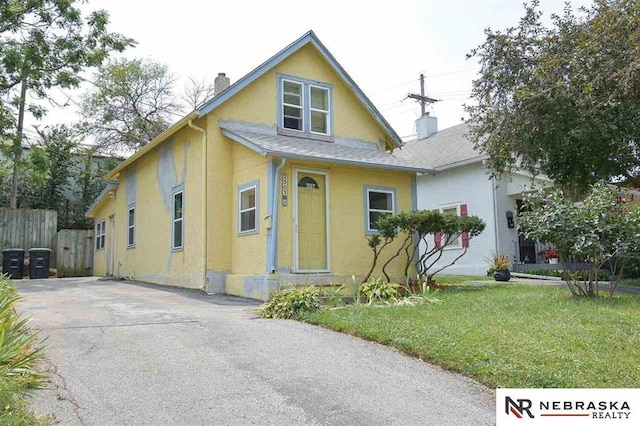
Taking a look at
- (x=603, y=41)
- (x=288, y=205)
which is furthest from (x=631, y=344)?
(x=603, y=41)

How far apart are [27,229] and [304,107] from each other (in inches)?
577

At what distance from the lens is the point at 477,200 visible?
20.0m

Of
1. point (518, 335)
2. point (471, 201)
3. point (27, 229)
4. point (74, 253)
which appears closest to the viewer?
point (518, 335)

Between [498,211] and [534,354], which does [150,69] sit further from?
[534,354]

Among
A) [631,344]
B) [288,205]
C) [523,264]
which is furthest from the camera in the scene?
[523,264]

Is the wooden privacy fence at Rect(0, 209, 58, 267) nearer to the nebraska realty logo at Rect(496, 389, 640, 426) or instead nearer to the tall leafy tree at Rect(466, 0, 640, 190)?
the tall leafy tree at Rect(466, 0, 640, 190)

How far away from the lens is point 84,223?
2719cm

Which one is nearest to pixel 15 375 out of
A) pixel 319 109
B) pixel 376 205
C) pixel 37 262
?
pixel 376 205

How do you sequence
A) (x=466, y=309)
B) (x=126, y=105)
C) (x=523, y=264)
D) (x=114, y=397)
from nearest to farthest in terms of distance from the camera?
(x=114, y=397) < (x=466, y=309) < (x=523, y=264) < (x=126, y=105)

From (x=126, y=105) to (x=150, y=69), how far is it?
2687 millimetres

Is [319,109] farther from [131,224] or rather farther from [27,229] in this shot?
[27,229]

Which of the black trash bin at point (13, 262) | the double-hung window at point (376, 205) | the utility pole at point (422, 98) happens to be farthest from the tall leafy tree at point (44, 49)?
the utility pole at point (422, 98)

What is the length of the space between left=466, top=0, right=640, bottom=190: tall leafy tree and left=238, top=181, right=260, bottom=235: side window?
21.9 ft

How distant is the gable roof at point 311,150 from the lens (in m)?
11.4
